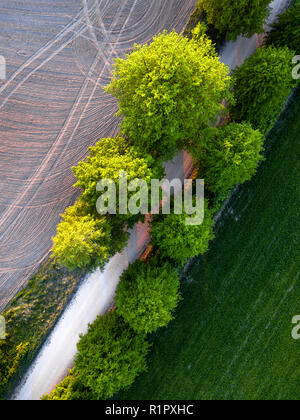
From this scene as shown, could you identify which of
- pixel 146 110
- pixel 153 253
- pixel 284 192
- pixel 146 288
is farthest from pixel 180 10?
pixel 146 288

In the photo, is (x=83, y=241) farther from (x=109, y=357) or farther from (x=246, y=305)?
(x=246, y=305)

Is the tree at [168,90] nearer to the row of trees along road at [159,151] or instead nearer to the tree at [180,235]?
the row of trees along road at [159,151]

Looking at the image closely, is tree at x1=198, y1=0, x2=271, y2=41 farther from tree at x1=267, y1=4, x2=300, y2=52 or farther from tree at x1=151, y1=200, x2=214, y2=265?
tree at x1=151, y1=200, x2=214, y2=265

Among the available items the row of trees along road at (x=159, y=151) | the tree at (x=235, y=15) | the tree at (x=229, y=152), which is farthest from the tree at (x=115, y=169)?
the tree at (x=235, y=15)

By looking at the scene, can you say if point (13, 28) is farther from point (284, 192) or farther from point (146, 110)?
point (284, 192)

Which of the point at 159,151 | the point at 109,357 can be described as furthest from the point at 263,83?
the point at 109,357
